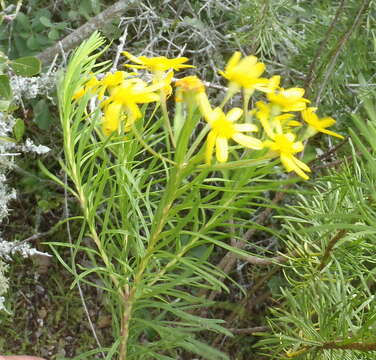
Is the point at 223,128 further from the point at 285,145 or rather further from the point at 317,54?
the point at 317,54

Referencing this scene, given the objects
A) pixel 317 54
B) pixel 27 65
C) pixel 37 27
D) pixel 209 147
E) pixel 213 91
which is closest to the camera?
pixel 209 147

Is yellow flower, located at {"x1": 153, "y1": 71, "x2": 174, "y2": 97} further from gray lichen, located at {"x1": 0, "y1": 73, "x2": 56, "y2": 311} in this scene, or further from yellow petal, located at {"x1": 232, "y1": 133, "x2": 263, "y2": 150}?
gray lichen, located at {"x1": 0, "y1": 73, "x2": 56, "y2": 311}

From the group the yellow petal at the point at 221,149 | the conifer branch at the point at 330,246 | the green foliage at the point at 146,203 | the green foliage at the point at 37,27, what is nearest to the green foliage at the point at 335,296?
the conifer branch at the point at 330,246

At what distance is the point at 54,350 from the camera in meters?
1.32

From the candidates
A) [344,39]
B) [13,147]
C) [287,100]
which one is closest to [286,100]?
[287,100]

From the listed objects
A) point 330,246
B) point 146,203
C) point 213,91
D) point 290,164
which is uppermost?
point 290,164

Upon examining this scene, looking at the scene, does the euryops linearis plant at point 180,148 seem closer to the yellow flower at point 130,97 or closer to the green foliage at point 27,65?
the yellow flower at point 130,97

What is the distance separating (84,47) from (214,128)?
0.94ft

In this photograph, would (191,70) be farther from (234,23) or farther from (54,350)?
(54,350)

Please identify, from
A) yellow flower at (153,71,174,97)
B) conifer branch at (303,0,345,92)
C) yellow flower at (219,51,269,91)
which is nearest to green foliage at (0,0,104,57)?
conifer branch at (303,0,345,92)

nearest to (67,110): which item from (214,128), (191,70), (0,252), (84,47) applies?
(84,47)

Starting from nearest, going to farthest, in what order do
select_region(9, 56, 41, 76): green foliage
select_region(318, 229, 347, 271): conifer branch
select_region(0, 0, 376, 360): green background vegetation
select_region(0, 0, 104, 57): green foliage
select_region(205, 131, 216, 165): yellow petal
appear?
select_region(205, 131, 216, 165): yellow petal
select_region(318, 229, 347, 271): conifer branch
select_region(9, 56, 41, 76): green foliage
select_region(0, 0, 376, 360): green background vegetation
select_region(0, 0, 104, 57): green foliage

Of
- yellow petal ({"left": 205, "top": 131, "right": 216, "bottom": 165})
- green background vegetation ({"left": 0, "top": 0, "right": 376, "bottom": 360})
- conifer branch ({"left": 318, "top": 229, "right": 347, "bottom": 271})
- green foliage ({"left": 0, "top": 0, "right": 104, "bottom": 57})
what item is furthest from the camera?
green foliage ({"left": 0, "top": 0, "right": 104, "bottom": 57})

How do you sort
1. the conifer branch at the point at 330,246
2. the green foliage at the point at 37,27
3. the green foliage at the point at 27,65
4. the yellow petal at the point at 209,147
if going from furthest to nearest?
the green foliage at the point at 37,27 → the green foliage at the point at 27,65 → the conifer branch at the point at 330,246 → the yellow petal at the point at 209,147
